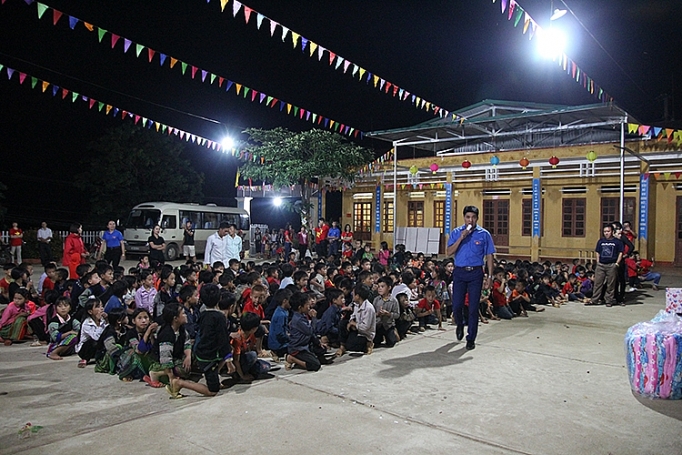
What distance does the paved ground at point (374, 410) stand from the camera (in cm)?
341

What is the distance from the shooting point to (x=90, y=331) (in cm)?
563

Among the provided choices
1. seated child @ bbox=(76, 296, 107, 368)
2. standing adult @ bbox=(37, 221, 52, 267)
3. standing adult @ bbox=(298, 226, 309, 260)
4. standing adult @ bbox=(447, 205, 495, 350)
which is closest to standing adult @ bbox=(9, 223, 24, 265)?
standing adult @ bbox=(37, 221, 52, 267)

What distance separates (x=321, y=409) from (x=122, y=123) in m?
21.7

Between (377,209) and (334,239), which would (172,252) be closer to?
(334,239)

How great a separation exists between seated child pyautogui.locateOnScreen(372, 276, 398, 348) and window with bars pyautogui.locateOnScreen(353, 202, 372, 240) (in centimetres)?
1638

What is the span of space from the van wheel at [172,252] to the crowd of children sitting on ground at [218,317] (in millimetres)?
10690

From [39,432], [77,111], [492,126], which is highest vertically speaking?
[77,111]

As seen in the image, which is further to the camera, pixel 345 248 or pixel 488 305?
pixel 345 248

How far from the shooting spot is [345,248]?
→ 14578mm

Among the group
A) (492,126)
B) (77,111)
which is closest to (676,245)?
(492,126)

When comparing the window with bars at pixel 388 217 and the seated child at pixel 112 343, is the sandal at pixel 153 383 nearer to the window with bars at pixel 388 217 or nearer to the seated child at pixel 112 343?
the seated child at pixel 112 343

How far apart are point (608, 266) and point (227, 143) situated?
513 inches

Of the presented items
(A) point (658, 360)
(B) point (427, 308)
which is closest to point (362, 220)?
(B) point (427, 308)

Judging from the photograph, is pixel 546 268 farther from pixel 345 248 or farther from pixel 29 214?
pixel 29 214
